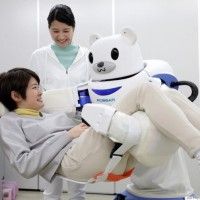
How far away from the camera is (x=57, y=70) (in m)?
2.00

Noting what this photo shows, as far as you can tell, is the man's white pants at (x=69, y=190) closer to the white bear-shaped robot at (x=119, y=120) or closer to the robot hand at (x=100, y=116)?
the white bear-shaped robot at (x=119, y=120)

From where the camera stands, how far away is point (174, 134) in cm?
98

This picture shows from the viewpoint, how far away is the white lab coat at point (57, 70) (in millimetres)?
1971

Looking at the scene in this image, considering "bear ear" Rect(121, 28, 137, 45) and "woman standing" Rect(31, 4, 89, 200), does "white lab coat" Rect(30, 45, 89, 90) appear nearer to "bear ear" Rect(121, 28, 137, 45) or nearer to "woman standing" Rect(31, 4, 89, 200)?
"woman standing" Rect(31, 4, 89, 200)

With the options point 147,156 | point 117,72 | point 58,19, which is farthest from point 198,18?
point 147,156

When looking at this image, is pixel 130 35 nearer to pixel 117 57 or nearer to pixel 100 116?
pixel 117 57

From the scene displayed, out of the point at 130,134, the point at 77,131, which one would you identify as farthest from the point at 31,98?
the point at 130,134

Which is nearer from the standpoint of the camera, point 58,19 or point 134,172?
point 134,172

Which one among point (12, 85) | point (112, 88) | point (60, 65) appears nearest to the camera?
point (112, 88)

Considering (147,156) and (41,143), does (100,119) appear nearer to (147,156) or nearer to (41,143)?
(147,156)

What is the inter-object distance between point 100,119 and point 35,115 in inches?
19.4

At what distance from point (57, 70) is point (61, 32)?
232mm

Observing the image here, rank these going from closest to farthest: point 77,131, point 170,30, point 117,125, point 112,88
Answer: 1. point 117,125
2. point 77,131
3. point 112,88
4. point 170,30

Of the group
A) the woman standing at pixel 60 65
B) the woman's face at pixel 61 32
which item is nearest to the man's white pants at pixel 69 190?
the woman standing at pixel 60 65
